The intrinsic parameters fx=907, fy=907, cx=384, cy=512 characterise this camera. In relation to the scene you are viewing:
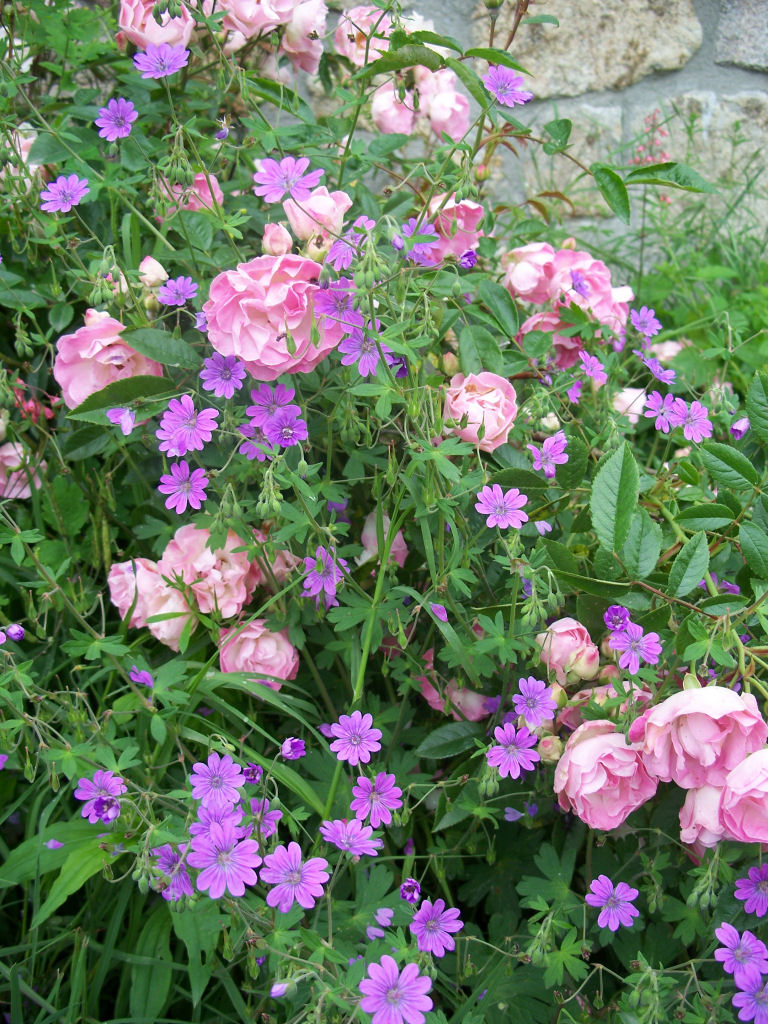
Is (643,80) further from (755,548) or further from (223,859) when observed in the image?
(223,859)

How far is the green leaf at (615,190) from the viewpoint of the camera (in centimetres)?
129

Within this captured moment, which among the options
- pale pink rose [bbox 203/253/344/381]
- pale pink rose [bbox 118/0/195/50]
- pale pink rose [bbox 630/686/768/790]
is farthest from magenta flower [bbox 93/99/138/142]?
pale pink rose [bbox 630/686/768/790]

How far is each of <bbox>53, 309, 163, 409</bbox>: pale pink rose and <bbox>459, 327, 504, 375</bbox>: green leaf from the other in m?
0.43

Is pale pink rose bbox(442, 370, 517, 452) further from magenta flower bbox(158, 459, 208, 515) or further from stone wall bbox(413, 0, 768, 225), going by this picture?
stone wall bbox(413, 0, 768, 225)

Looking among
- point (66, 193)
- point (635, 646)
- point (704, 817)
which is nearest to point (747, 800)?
point (704, 817)

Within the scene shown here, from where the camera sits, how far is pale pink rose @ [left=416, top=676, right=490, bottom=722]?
119 centimetres

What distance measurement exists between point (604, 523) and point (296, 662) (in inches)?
18.1

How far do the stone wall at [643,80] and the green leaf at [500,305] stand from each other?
1.08 meters

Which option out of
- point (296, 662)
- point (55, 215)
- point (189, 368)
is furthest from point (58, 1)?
point (296, 662)

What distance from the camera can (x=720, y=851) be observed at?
3.15 ft

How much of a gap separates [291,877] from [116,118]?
1.02 metres

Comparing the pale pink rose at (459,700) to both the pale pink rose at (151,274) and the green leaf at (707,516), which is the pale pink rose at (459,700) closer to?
the green leaf at (707,516)

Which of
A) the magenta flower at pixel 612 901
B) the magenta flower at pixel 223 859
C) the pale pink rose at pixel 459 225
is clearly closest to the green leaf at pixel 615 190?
the pale pink rose at pixel 459 225

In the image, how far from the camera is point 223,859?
0.78 meters
